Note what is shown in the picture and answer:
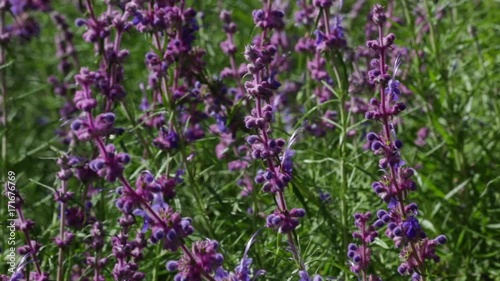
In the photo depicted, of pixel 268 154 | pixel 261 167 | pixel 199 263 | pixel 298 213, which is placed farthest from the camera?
pixel 261 167

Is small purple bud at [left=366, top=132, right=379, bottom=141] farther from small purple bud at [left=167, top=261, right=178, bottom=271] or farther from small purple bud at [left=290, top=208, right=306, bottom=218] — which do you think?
small purple bud at [left=167, top=261, right=178, bottom=271]

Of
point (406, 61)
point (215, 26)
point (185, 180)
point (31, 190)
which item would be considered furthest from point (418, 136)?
point (31, 190)

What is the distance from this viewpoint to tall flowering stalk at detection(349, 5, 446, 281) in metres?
3.12

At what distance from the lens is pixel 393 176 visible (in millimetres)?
3178

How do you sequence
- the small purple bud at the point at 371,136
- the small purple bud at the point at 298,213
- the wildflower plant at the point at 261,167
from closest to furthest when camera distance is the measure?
the small purple bud at the point at 371,136 < the wildflower plant at the point at 261,167 < the small purple bud at the point at 298,213

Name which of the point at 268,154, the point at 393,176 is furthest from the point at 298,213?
the point at 393,176

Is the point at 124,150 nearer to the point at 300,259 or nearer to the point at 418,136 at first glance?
the point at 300,259

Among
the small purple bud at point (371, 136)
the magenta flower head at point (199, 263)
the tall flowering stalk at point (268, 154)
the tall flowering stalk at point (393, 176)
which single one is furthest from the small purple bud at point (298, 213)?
the magenta flower head at point (199, 263)

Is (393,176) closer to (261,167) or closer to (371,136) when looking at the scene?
(371,136)

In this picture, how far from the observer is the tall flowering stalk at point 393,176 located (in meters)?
3.12

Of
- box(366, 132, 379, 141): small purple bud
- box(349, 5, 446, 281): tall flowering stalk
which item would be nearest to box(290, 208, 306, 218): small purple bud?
box(349, 5, 446, 281): tall flowering stalk

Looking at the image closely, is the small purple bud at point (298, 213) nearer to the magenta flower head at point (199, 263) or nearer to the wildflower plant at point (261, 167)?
the wildflower plant at point (261, 167)

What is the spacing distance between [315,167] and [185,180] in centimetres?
92

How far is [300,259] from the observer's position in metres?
3.08
